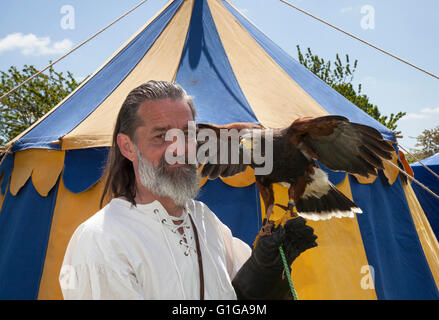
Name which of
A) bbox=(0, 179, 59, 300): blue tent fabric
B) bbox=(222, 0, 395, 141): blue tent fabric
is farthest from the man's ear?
bbox=(222, 0, 395, 141): blue tent fabric

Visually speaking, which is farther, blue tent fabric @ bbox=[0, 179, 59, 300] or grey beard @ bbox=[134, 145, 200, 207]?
blue tent fabric @ bbox=[0, 179, 59, 300]

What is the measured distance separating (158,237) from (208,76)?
275 centimetres

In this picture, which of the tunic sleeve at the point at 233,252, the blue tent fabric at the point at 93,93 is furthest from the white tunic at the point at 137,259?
the blue tent fabric at the point at 93,93

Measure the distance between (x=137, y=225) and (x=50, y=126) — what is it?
2861 mm

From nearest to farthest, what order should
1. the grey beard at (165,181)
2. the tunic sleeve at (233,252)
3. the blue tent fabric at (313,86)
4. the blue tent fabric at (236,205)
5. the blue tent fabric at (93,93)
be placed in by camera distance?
the grey beard at (165,181), the tunic sleeve at (233,252), the blue tent fabric at (236,205), the blue tent fabric at (93,93), the blue tent fabric at (313,86)

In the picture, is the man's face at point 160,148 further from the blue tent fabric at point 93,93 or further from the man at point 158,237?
the blue tent fabric at point 93,93

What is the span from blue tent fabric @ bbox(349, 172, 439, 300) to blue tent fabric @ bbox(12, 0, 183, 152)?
8.84 ft

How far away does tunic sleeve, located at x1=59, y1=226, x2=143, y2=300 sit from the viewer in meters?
1.23

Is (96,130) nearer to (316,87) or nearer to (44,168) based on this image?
(44,168)

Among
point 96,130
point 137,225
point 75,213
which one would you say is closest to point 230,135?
point 137,225

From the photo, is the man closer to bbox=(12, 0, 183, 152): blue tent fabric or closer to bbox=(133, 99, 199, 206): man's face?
bbox=(133, 99, 199, 206): man's face

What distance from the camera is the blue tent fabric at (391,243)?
→ 3.52m

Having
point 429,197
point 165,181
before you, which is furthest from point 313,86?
point 429,197

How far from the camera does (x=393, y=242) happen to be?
373 centimetres
